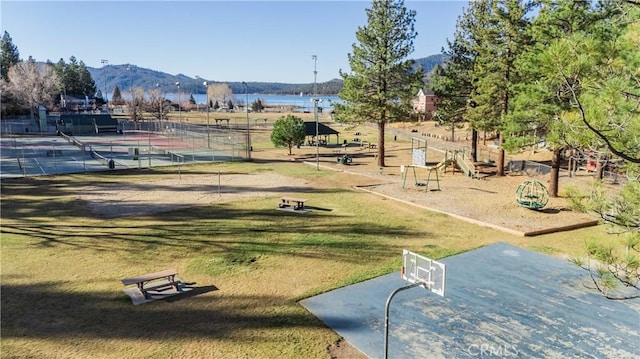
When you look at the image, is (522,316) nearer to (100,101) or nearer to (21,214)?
(21,214)

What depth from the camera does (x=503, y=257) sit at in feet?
49.3

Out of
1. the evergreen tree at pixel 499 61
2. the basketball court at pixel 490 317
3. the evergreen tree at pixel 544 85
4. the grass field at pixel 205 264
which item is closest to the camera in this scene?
the basketball court at pixel 490 317

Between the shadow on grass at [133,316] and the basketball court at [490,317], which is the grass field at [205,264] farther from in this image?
the basketball court at [490,317]

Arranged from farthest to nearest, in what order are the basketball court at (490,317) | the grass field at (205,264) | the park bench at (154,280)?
Answer: the park bench at (154,280)
the grass field at (205,264)
the basketball court at (490,317)

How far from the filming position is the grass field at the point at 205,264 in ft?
31.7

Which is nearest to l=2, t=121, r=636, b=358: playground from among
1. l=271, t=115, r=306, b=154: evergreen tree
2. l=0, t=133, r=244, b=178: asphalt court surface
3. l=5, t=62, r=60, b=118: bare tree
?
l=0, t=133, r=244, b=178: asphalt court surface

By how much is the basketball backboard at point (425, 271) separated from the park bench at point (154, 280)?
22.8 feet

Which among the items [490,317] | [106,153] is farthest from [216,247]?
[106,153]

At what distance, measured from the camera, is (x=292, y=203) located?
72.8 feet

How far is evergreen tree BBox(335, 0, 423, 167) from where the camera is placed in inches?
1359

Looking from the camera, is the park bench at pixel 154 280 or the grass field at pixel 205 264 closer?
the grass field at pixel 205 264

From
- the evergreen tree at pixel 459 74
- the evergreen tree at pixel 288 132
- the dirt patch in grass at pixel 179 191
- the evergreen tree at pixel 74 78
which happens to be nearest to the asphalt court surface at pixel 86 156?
the evergreen tree at pixel 288 132

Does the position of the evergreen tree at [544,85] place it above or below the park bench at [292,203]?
above

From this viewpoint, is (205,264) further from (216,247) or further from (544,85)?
(544,85)
